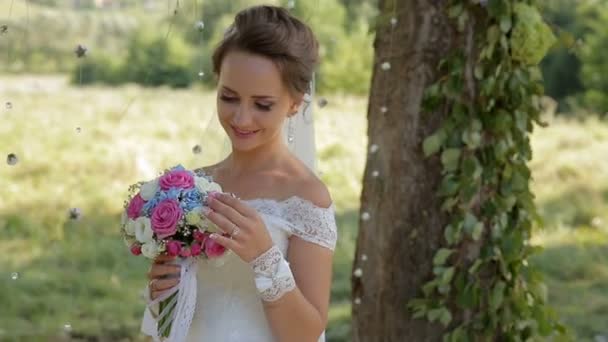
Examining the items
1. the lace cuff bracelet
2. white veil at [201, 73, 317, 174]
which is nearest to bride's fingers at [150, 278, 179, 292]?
the lace cuff bracelet

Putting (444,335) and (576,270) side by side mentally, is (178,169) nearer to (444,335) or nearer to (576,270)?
(444,335)

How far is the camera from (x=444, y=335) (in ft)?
12.3

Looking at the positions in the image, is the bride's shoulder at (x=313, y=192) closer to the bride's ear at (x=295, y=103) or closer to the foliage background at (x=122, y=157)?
the bride's ear at (x=295, y=103)

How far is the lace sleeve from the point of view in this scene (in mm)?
2182

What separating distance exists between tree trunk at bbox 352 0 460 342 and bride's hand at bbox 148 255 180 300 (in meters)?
1.75

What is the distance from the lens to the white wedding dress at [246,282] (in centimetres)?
219

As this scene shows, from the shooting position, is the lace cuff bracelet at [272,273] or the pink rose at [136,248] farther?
the pink rose at [136,248]

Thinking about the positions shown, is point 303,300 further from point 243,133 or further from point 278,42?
point 278,42

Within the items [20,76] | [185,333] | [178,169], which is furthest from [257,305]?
[20,76]

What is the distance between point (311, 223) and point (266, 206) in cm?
12

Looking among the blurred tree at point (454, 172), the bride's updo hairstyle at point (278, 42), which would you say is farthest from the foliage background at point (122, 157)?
the bride's updo hairstyle at point (278, 42)

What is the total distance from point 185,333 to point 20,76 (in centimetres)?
770

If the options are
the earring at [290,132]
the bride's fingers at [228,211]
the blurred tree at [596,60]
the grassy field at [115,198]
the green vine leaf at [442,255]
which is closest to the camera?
the bride's fingers at [228,211]

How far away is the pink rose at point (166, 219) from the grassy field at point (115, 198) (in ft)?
12.2
